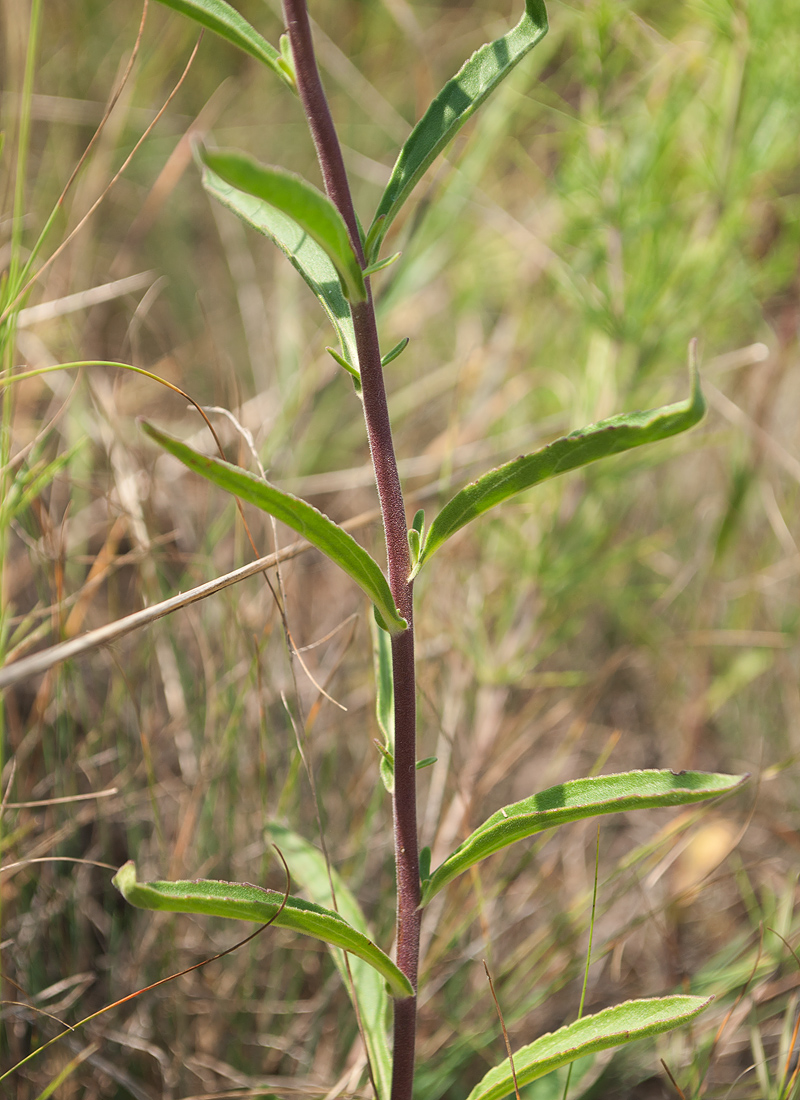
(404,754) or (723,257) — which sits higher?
(723,257)

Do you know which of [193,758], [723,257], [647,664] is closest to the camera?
[193,758]

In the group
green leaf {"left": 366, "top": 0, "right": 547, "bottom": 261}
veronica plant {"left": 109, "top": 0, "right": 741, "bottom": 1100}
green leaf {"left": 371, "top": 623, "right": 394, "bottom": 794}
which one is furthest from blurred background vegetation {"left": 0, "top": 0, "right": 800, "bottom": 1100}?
green leaf {"left": 366, "top": 0, "right": 547, "bottom": 261}

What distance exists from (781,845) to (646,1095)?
0.57m

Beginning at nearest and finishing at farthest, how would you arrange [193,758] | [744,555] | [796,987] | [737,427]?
[796,987] < [193,758] < [737,427] < [744,555]

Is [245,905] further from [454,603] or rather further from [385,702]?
[454,603]

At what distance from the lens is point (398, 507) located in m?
0.75

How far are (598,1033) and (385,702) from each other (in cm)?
37

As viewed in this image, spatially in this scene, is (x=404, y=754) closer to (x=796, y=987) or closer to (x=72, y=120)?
(x=796, y=987)

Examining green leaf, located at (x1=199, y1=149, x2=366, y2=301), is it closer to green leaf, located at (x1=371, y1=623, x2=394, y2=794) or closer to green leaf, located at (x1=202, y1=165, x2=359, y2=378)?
green leaf, located at (x1=202, y1=165, x2=359, y2=378)

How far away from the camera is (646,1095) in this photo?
1463 millimetres

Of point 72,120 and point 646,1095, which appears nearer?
point 646,1095

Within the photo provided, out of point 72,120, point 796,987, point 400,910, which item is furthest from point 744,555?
point 72,120

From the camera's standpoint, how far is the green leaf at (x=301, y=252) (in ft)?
2.54

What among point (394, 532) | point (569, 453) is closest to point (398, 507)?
point (394, 532)
